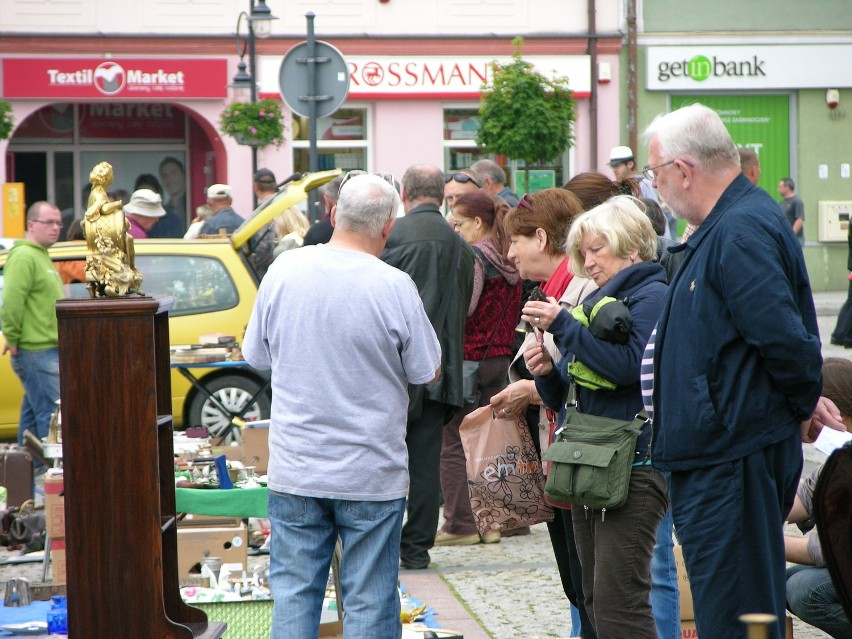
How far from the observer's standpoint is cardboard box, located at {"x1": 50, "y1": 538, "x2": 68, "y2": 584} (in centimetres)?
658

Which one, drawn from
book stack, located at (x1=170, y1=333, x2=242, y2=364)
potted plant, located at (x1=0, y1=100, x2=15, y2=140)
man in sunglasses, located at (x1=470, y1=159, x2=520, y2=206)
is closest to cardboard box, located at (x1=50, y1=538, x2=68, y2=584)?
book stack, located at (x1=170, y1=333, x2=242, y2=364)

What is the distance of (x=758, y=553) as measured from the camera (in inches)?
137

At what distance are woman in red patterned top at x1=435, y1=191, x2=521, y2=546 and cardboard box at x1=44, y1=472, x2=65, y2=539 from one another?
217 centimetres

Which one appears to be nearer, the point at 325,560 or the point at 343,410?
the point at 343,410

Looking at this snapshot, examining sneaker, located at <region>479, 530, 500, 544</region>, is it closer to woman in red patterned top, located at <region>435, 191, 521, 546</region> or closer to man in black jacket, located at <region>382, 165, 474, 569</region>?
woman in red patterned top, located at <region>435, 191, 521, 546</region>

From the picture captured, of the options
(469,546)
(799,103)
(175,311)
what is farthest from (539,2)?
(469,546)

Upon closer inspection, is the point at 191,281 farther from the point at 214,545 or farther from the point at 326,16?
the point at 326,16

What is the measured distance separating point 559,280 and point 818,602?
1.51 metres

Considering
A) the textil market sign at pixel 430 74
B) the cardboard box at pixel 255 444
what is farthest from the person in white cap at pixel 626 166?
the textil market sign at pixel 430 74

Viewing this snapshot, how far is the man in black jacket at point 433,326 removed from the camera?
696 centimetres

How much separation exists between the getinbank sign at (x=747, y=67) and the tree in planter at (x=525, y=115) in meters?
3.34

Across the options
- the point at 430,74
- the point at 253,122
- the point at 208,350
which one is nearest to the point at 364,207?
the point at 208,350

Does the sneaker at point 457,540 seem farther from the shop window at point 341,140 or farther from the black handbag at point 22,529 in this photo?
the shop window at point 341,140

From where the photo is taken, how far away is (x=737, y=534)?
3457 mm
